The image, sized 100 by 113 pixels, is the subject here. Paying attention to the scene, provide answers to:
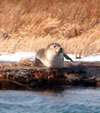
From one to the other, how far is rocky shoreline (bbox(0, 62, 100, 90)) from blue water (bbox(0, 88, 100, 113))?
0.44 meters

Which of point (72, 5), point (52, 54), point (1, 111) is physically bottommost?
point (1, 111)

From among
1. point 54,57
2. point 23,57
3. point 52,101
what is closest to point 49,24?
point 23,57

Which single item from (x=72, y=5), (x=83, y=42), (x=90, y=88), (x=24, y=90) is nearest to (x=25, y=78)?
(x=24, y=90)

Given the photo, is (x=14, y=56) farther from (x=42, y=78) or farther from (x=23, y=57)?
(x=42, y=78)

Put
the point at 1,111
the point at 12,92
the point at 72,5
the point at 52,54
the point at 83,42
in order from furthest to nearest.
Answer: the point at 72,5 < the point at 83,42 < the point at 52,54 < the point at 12,92 < the point at 1,111

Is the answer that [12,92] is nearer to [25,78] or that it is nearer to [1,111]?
[25,78]

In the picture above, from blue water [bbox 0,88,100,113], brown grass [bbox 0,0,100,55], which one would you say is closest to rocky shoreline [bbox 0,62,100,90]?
blue water [bbox 0,88,100,113]

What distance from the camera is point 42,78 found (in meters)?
18.5

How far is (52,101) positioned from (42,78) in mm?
1641

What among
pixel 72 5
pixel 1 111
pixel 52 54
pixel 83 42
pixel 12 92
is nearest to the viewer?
pixel 1 111

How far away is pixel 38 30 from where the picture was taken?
27.0 metres

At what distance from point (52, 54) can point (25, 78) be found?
1.56 meters

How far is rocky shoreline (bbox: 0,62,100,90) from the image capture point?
18375 millimetres

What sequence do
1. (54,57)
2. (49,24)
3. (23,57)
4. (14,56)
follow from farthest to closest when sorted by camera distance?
1. (49,24)
2. (14,56)
3. (23,57)
4. (54,57)
